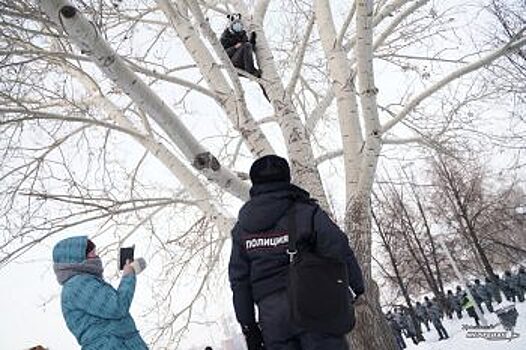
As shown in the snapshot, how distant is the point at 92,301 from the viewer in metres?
2.50


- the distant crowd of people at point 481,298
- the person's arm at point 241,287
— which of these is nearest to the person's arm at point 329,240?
the person's arm at point 241,287

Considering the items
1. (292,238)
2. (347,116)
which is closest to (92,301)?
(292,238)

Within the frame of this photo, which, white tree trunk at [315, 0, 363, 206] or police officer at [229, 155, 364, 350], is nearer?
police officer at [229, 155, 364, 350]

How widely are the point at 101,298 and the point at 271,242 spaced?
0.92m

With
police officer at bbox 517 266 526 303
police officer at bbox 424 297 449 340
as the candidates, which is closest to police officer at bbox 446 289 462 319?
police officer at bbox 424 297 449 340

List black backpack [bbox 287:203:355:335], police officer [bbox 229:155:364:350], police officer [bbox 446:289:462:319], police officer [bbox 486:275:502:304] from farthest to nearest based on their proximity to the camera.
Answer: police officer [bbox 446:289:462:319], police officer [bbox 486:275:502:304], police officer [bbox 229:155:364:350], black backpack [bbox 287:203:355:335]

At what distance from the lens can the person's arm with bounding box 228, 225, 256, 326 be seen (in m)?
2.59

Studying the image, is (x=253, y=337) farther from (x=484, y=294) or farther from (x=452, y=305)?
(x=452, y=305)

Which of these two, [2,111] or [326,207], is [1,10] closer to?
[2,111]

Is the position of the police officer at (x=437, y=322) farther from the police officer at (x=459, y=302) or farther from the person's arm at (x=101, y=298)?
the person's arm at (x=101, y=298)

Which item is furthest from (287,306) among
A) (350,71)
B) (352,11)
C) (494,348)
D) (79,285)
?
(494,348)

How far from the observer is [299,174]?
4332 mm

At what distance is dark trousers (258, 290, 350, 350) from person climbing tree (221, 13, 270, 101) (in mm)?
2902

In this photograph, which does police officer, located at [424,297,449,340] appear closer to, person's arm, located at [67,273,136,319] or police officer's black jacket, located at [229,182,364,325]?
police officer's black jacket, located at [229,182,364,325]
